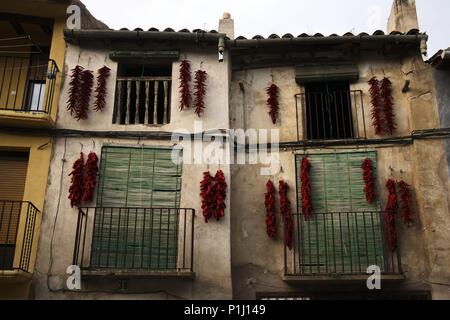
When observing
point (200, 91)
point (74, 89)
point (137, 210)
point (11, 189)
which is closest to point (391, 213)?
point (200, 91)

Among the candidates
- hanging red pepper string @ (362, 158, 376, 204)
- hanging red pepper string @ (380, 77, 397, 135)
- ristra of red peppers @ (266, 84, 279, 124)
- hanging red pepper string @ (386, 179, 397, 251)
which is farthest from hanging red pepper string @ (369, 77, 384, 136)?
ristra of red peppers @ (266, 84, 279, 124)

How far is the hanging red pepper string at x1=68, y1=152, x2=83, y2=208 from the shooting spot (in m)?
10.7

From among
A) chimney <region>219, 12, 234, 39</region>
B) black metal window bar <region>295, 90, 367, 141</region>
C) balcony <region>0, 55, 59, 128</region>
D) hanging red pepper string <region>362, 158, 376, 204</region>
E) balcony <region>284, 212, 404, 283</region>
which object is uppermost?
chimney <region>219, 12, 234, 39</region>

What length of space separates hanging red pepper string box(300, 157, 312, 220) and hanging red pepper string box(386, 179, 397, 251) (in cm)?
152

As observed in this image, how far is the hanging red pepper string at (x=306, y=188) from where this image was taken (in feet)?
36.0

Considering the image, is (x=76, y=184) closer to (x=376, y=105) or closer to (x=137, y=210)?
(x=137, y=210)

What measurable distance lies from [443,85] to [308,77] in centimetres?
282

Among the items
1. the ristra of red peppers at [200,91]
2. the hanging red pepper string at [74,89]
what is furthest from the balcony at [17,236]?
the ristra of red peppers at [200,91]

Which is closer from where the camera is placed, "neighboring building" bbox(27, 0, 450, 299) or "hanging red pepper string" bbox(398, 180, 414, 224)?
"neighboring building" bbox(27, 0, 450, 299)

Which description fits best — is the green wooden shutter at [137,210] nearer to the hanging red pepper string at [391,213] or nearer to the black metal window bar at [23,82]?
the black metal window bar at [23,82]

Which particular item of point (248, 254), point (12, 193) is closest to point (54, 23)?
point (12, 193)

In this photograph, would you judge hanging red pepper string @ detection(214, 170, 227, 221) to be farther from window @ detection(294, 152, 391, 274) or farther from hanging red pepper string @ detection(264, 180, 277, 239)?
window @ detection(294, 152, 391, 274)

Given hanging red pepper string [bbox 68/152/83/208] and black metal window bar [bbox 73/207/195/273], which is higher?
hanging red pepper string [bbox 68/152/83/208]

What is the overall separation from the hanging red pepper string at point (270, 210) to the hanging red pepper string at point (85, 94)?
4.12 meters
